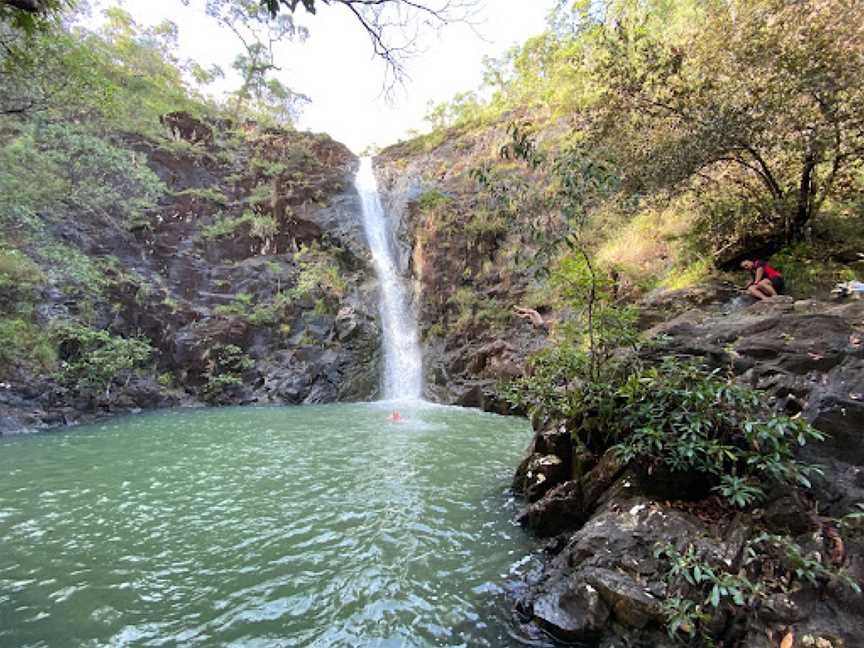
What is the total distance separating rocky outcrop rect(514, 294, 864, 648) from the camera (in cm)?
290

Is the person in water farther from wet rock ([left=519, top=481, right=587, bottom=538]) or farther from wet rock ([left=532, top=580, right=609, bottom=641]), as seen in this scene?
wet rock ([left=532, top=580, right=609, bottom=641])

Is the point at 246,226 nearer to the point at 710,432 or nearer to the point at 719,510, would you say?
the point at 710,432

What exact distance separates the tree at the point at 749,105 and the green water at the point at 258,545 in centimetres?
633

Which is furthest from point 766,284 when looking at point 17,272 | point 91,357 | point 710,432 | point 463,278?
point 17,272

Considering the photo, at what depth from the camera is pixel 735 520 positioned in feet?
11.7

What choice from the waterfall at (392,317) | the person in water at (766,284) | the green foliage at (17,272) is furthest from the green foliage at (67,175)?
the person in water at (766,284)

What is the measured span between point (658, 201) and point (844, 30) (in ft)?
10.9

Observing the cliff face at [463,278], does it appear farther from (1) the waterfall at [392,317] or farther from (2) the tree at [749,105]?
(2) the tree at [749,105]

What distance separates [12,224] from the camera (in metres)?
13.9

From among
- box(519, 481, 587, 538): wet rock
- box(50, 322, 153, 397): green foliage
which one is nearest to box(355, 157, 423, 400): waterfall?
box(50, 322, 153, 397): green foliage

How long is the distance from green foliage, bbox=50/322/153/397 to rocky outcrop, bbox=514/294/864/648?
46.8ft

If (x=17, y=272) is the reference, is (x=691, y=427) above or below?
below

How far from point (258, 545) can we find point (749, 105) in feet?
29.6

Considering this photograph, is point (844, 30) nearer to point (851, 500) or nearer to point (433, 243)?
point (851, 500)
